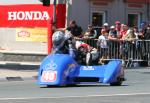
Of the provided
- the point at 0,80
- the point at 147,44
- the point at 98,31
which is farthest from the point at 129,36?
the point at 0,80

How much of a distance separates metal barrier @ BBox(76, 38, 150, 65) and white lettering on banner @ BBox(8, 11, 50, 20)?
11.6ft

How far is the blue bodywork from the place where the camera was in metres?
16.7

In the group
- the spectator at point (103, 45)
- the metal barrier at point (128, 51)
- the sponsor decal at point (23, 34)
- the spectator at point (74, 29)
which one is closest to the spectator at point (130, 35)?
the metal barrier at point (128, 51)

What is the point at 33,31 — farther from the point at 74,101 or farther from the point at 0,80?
the point at 74,101

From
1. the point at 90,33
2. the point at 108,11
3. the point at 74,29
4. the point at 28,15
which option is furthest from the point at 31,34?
the point at 74,29

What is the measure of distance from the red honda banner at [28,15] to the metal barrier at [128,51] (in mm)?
2664

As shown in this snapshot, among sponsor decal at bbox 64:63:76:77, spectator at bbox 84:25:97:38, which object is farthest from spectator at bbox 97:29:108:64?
sponsor decal at bbox 64:63:76:77

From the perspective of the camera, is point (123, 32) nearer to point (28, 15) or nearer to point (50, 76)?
point (28, 15)

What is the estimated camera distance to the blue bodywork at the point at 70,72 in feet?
54.7

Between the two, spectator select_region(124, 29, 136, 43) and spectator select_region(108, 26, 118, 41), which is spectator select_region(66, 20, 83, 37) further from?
spectator select_region(124, 29, 136, 43)

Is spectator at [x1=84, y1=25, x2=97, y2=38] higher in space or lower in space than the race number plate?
higher

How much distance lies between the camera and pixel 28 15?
3117 centimetres

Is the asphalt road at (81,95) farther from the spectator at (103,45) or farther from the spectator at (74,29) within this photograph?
the spectator at (103,45)

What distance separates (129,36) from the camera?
2802 centimetres
